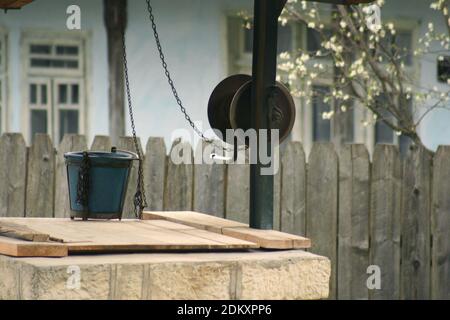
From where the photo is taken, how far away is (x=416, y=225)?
9.63m

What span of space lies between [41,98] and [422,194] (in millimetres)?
5365

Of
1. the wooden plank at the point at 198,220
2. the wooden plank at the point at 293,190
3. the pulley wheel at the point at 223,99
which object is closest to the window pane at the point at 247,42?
the wooden plank at the point at 293,190

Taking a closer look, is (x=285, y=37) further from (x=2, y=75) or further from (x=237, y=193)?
(x=237, y=193)

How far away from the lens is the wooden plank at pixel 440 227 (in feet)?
31.5

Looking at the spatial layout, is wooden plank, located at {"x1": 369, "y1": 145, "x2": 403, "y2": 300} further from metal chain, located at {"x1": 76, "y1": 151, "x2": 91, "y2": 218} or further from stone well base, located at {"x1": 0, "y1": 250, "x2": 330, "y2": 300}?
stone well base, located at {"x1": 0, "y1": 250, "x2": 330, "y2": 300}

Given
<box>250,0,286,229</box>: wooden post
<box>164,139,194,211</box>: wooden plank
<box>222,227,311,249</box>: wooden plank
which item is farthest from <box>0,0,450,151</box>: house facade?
<box>222,227,311,249</box>: wooden plank

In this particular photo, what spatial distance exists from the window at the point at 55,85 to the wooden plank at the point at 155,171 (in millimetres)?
4319

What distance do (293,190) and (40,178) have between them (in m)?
2.06

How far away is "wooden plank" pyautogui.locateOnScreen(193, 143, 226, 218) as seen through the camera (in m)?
9.22

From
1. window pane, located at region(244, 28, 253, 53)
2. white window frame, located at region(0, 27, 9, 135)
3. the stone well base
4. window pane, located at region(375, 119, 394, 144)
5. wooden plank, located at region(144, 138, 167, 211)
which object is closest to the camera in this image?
the stone well base

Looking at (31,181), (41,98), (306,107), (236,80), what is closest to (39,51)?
(41,98)

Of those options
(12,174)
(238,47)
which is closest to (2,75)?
(238,47)

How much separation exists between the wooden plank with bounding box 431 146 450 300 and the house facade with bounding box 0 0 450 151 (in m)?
3.84

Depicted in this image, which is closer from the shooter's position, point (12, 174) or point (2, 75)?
point (12, 174)
